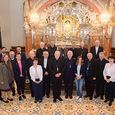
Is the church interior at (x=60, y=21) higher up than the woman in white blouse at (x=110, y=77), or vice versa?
the church interior at (x=60, y=21)

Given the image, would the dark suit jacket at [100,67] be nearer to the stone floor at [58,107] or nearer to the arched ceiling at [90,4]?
the stone floor at [58,107]

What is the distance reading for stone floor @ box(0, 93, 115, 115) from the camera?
3320mm

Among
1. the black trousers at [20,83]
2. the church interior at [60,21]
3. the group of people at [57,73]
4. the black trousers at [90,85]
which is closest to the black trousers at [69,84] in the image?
the group of people at [57,73]

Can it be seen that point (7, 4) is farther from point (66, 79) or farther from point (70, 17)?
point (66, 79)

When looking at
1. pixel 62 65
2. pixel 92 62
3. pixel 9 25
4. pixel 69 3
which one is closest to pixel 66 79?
pixel 62 65

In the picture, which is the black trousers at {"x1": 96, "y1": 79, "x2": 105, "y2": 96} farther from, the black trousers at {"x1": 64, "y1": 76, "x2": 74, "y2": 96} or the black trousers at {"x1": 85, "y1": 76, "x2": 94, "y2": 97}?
the black trousers at {"x1": 64, "y1": 76, "x2": 74, "y2": 96}

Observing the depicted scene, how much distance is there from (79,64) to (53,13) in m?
4.90

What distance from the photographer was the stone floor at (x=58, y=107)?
3320 millimetres

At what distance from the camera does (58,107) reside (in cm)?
353

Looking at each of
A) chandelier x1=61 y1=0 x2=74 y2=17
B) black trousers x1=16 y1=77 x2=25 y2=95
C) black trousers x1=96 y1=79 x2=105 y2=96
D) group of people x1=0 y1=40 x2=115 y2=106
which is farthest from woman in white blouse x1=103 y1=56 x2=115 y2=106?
chandelier x1=61 y1=0 x2=74 y2=17

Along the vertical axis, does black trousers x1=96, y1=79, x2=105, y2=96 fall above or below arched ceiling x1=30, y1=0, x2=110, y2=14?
below

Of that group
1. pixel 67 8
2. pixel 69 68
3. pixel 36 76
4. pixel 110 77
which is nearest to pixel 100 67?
pixel 110 77

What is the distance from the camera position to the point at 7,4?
28.1ft

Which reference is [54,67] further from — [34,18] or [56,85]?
[34,18]
